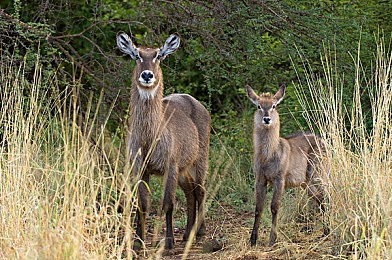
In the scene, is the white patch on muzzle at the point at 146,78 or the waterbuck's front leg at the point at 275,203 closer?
the white patch on muzzle at the point at 146,78

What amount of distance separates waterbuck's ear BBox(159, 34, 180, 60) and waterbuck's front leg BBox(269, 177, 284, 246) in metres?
1.49

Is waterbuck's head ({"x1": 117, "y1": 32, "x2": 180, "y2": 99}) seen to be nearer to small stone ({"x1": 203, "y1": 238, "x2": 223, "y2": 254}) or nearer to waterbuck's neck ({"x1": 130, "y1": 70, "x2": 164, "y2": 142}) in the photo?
waterbuck's neck ({"x1": 130, "y1": 70, "x2": 164, "y2": 142})

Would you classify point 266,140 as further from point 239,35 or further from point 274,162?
point 239,35

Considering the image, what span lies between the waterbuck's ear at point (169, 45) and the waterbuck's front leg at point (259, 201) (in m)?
1.35

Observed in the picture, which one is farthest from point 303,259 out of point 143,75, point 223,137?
point 223,137

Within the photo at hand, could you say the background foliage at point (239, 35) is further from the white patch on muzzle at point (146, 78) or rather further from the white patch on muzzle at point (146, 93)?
the white patch on muzzle at point (146, 78)

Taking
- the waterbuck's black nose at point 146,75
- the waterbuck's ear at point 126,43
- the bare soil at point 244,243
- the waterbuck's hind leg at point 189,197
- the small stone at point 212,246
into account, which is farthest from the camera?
the waterbuck's hind leg at point 189,197

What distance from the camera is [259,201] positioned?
6.57 meters

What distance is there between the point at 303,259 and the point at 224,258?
66 centimetres

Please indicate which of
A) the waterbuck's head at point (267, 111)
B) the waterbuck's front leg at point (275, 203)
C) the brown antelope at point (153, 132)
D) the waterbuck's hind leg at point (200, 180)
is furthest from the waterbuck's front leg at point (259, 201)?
the waterbuck's hind leg at point (200, 180)

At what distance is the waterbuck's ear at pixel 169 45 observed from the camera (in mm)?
6604

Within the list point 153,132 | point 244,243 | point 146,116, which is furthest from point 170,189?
point 244,243

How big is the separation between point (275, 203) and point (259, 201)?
159mm

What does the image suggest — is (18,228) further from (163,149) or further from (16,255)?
(163,149)
